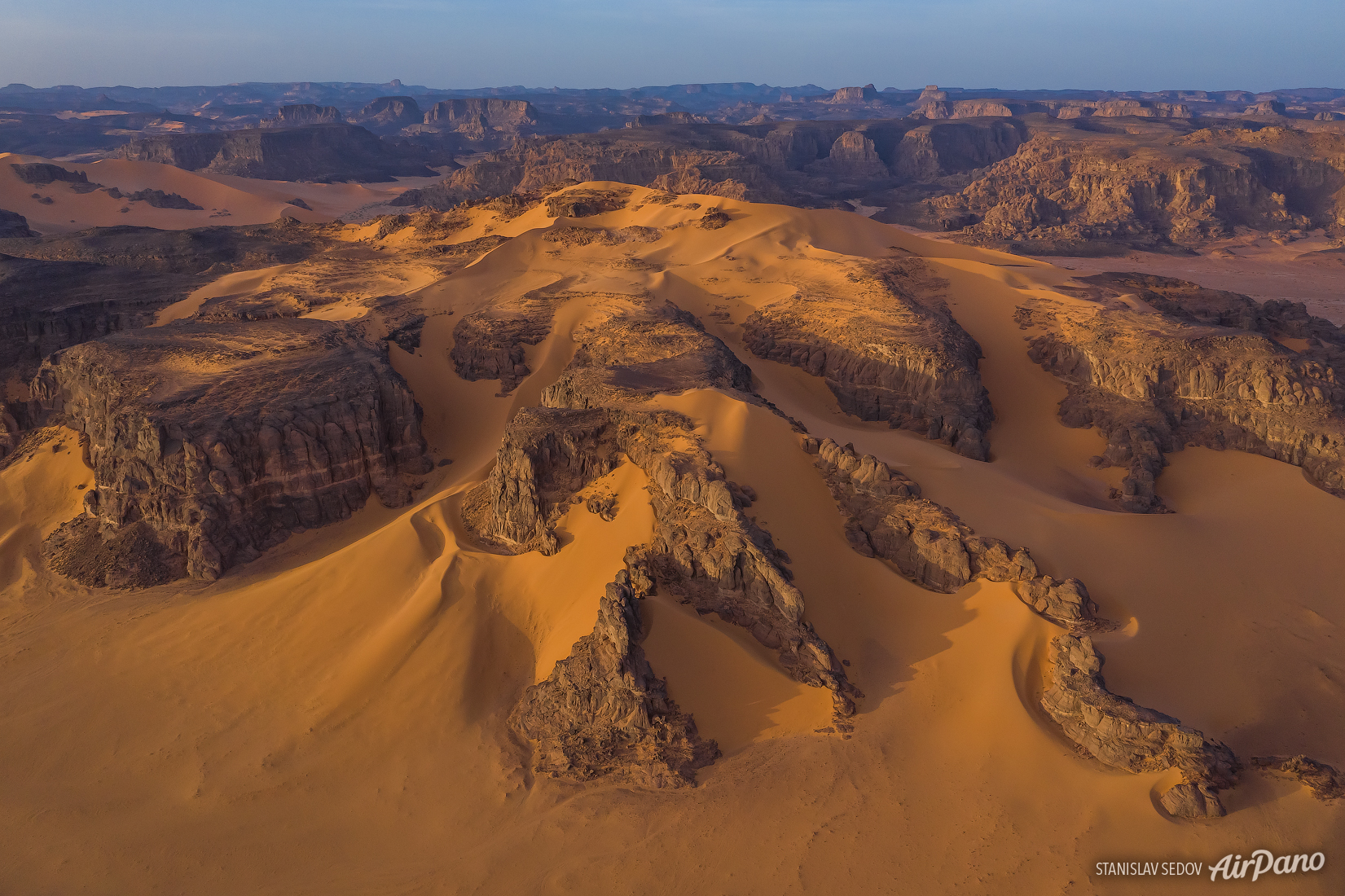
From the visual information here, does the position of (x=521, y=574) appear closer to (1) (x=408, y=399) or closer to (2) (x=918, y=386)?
(1) (x=408, y=399)

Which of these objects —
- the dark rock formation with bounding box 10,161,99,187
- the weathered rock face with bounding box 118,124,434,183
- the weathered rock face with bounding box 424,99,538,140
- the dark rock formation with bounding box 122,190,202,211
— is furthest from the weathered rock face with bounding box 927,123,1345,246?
the weathered rock face with bounding box 424,99,538,140

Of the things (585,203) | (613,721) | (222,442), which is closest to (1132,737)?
(613,721)

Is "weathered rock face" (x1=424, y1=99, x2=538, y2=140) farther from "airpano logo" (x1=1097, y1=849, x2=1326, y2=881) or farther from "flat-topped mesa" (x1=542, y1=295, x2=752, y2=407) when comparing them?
"airpano logo" (x1=1097, y1=849, x2=1326, y2=881)

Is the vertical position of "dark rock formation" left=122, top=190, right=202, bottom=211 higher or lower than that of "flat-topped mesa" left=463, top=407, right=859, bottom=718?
higher

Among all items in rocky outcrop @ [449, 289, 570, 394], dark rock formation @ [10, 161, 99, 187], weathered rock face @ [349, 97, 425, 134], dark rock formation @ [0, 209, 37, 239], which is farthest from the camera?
weathered rock face @ [349, 97, 425, 134]

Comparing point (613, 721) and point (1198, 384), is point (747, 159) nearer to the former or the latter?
point (1198, 384)

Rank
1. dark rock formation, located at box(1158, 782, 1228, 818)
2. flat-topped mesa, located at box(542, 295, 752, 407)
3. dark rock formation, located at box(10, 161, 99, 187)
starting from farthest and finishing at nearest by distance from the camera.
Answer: dark rock formation, located at box(10, 161, 99, 187) → flat-topped mesa, located at box(542, 295, 752, 407) → dark rock formation, located at box(1158, 782, 1228, 818)
